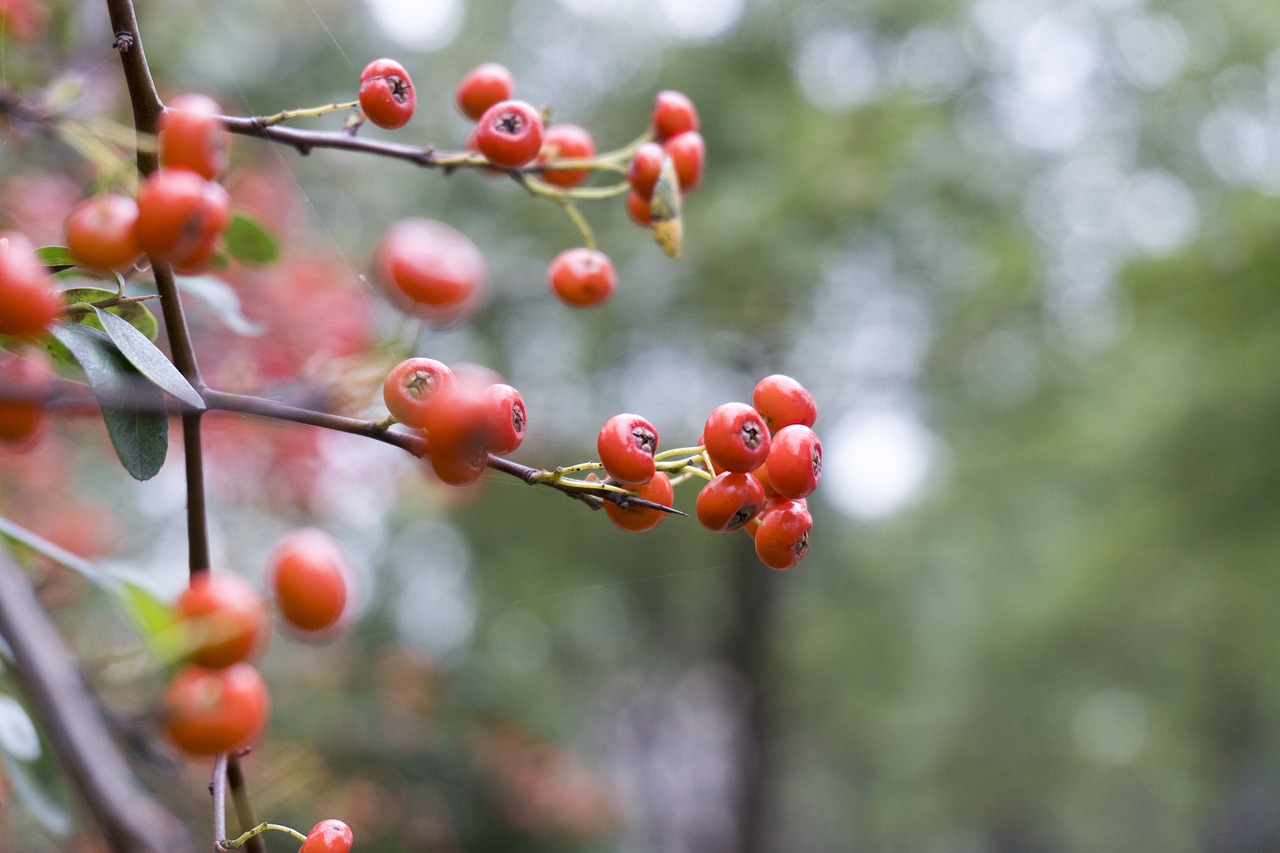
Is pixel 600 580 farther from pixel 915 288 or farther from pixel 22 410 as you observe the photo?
pixel 22 410

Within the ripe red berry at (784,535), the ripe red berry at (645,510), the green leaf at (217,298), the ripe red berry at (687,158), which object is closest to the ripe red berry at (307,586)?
the ripe red berry at (645,510)

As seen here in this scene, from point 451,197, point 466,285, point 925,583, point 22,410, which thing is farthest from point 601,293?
point 925,583

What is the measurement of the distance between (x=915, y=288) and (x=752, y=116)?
5.55 feet

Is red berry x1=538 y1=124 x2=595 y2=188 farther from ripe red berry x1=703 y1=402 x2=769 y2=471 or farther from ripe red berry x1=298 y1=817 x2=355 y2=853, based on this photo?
Result: ripe red berry x1=298 y1=817 x2=355 y2=853

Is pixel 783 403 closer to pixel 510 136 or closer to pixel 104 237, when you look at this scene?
pixel 510 136

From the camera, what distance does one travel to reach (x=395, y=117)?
953 mm

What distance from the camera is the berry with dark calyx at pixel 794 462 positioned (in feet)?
2.71

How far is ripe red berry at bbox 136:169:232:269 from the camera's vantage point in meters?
0.61

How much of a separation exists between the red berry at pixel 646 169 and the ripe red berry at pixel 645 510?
40cm

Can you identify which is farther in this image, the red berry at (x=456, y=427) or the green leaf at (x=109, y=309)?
the green leaf at (x=109, y=309)

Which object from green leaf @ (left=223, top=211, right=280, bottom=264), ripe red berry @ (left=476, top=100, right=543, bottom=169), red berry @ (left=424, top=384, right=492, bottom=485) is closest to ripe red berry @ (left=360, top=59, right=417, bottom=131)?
ripe red berry @ (left=476, top=100, right=543, bottom=169)

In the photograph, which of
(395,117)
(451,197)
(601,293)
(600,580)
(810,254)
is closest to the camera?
(395,117)

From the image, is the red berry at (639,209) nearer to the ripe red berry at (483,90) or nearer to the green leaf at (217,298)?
the ripe red berry at (483,90)

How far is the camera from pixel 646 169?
1097 mm
